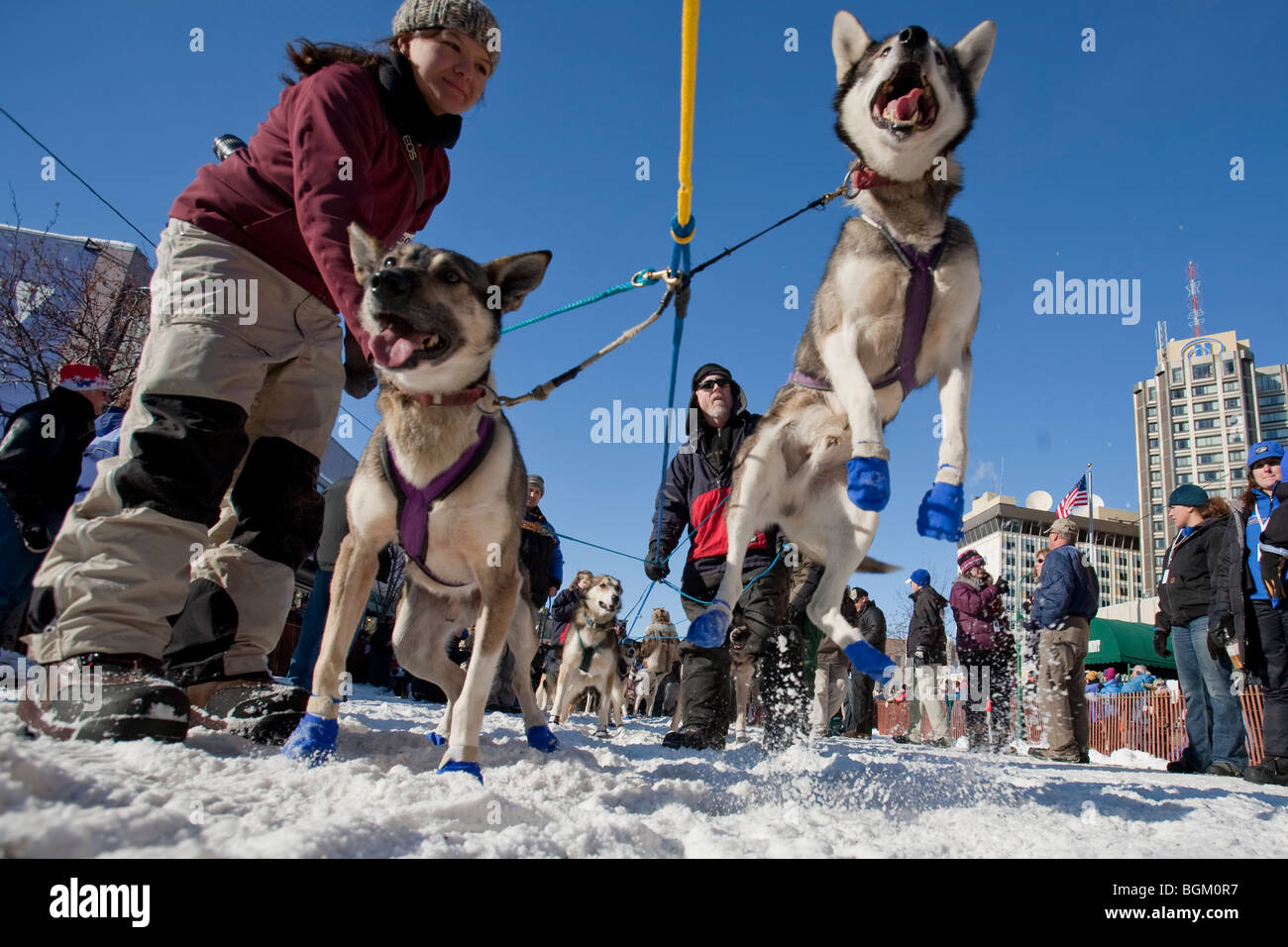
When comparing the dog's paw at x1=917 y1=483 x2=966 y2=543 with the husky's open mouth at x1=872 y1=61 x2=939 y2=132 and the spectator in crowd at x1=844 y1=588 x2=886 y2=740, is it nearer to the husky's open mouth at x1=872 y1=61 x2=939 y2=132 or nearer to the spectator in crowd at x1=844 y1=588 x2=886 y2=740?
the husky's open mouth at x1=872 y1=61 x2=939 y2=132

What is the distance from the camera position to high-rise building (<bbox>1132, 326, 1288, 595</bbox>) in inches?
3275

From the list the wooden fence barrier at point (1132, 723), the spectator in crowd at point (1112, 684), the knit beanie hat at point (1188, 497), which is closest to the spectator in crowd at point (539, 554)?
the knit beanie hat at point (1188, 497)

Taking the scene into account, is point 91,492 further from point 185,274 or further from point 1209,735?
point 1209,735

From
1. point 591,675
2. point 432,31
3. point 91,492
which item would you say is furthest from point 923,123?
point 591,675

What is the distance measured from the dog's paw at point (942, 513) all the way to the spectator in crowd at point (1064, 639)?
→ 5865mm

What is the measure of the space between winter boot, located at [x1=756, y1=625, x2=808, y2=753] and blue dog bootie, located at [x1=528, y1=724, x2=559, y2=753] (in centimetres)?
187

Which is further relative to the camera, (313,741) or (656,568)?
(656,568)

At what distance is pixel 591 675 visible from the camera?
9125 mm

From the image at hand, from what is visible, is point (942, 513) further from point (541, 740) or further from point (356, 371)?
point (356, 371)

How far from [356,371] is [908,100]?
109 inches

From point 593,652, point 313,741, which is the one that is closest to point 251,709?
point 313,741

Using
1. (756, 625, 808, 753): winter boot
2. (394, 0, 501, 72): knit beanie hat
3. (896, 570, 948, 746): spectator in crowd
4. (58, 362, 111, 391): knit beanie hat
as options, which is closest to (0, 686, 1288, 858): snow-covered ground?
(756, 625, 808, 753): winter boot

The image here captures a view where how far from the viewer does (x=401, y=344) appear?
102 inches
